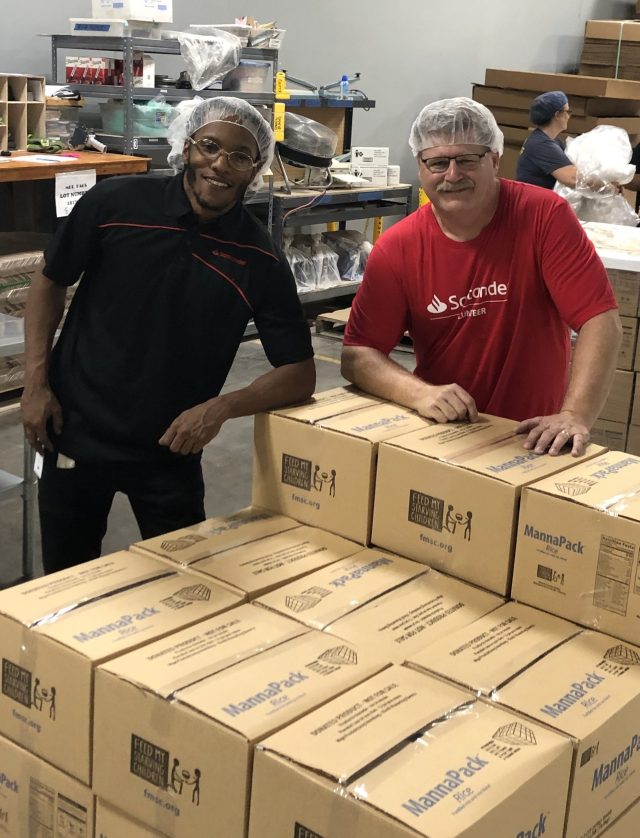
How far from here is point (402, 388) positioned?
78.4 inches

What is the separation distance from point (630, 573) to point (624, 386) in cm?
254

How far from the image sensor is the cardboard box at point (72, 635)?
1392 millimetres

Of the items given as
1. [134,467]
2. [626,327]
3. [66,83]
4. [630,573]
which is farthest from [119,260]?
[66,83]

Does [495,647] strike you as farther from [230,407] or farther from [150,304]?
[150,304]

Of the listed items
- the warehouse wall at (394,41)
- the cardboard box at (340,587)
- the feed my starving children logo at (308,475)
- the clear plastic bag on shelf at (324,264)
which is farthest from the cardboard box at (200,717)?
the clear plastic bag on shelf at (324,264)

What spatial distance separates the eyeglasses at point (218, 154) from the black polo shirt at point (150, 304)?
8cm

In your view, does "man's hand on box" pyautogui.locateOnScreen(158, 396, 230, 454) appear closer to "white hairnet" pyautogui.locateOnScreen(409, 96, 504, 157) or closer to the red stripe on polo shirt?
the red stripe on polo shirt

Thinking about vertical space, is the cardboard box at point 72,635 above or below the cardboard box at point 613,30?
below

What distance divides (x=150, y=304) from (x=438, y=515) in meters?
0.76

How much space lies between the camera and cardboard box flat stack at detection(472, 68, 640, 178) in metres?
7.48

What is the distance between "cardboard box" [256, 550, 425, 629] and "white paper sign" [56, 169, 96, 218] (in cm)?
280

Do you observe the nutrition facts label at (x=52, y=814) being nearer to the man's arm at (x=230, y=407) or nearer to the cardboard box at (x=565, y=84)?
the man's arm at (x=230, y=407)

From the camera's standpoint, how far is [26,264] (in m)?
4.53

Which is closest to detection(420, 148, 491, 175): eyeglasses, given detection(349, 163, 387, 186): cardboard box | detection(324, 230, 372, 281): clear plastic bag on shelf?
detection(324, 230, 372, 281): clear plastic bag on shelf
